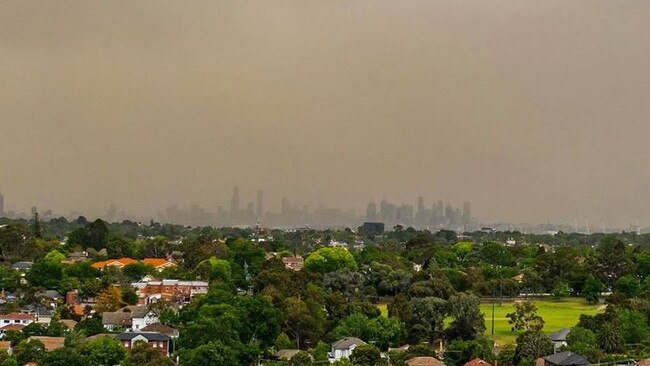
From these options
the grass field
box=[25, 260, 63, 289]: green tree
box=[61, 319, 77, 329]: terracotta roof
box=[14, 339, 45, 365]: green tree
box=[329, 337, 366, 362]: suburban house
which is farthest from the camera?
box=[25, 260, 63, 289]: green tree

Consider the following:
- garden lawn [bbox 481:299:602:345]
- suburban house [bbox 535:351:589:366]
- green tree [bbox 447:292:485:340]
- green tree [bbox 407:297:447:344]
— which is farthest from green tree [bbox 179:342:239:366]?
garden lawn [bbox 481:299:602:345]

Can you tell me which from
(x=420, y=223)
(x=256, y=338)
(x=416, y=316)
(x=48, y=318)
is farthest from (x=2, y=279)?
(x=420, y=223)

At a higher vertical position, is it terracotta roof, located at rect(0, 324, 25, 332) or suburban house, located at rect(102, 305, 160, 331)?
suburban house, located at rect(102, 305, 160, 331)

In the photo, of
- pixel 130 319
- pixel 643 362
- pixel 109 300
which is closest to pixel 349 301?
pixel 130 319

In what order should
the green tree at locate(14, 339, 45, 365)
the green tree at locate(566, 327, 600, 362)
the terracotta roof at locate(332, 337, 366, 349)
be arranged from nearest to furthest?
the green tree at locate(14, 339, 45, 365) < the green tree at locate(566, 327, 600, 362) < the terracotta roof at locate(332, 337, 366, 349)

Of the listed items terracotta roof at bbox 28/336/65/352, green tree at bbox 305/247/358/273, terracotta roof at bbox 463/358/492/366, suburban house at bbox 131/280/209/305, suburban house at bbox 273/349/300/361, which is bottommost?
suburban house at bbox 273/349/300/361

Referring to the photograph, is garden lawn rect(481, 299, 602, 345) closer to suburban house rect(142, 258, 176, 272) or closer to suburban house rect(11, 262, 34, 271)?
suburban house rect(142, 258, 176, 272)

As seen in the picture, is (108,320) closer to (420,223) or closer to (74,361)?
(74,361)
